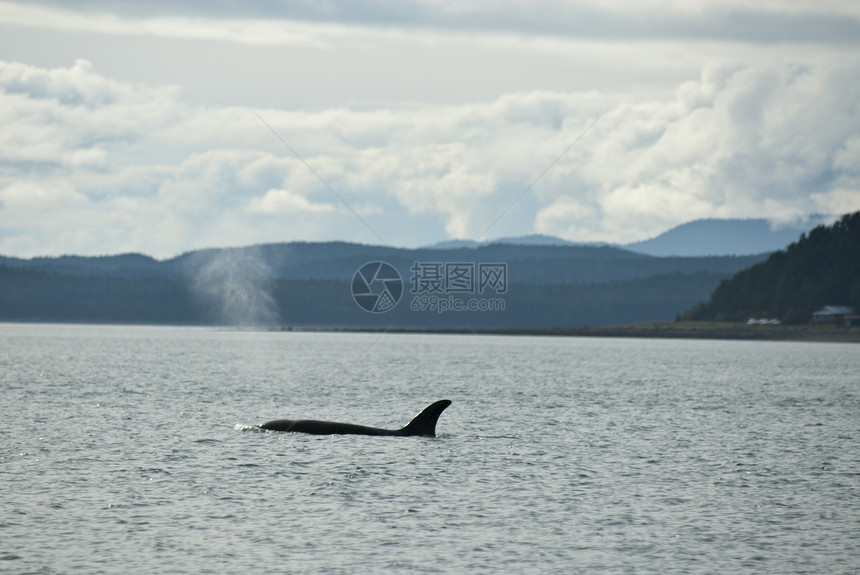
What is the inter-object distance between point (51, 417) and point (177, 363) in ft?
252

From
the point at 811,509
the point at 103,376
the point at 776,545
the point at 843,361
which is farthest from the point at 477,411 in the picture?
the point at 843,361

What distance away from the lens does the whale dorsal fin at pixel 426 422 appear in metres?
45.6

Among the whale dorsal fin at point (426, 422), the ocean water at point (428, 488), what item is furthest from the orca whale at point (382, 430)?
the ocean water at point (428, 488)

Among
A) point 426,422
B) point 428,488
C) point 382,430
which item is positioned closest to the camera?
point 428,488

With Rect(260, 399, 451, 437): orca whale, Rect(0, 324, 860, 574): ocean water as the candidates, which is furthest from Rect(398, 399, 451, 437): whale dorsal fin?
Rect(0, 324, 860, 574): ocean water

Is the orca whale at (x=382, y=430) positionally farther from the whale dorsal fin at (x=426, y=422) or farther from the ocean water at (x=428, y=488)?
the ocean water at (x=428, y=488)

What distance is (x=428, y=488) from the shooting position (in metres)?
32.9

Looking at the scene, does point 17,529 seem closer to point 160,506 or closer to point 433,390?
point 160,506

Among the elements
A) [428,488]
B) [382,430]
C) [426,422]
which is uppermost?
[426,422]

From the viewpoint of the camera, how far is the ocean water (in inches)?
947

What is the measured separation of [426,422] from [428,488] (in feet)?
43.0

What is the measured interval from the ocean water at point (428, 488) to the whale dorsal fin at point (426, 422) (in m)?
1.03

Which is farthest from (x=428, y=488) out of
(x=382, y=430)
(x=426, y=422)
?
(x=382, y=430)

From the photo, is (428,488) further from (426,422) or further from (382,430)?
(382,430)
